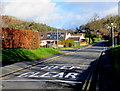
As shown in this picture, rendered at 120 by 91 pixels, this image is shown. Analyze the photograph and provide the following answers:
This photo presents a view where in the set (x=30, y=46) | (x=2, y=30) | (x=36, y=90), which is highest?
(x=2, y=30)

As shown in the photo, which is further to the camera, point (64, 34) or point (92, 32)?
point (92, 32)

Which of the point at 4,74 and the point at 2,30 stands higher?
the point at 2,30

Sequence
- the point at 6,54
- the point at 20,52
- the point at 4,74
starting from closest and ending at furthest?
the point at 4,74
the point at 6,54
the point at 20,52

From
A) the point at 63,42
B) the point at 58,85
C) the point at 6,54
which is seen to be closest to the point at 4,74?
the point at 58,85

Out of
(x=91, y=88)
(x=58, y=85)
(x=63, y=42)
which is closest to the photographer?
(x=91, y=88)

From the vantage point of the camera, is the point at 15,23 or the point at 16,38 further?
the point at 15,23

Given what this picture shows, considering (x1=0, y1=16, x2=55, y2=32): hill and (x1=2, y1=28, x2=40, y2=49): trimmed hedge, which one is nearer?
(x1=2, y1=28, x2=40, y2=49): trimmed hedge

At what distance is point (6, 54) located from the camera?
19.5 m

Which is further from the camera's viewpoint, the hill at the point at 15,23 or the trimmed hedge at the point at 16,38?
the hill at the point at 15,23

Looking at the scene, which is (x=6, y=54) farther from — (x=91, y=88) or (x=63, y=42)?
(x=63, y=42)

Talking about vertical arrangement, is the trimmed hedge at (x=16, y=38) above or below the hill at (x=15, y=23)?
below

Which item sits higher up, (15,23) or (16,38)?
(15,23)

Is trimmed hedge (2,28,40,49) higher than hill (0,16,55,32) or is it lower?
lower

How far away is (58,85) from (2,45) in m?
15.2
